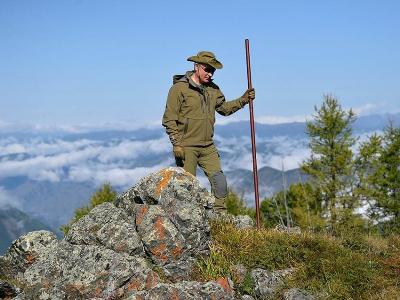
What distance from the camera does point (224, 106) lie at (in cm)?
1134

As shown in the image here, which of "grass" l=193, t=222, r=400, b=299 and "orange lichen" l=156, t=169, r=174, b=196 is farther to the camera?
"orange lichen" l=156, t=169, r=174, b=196

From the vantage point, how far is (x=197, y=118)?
1079 centimetres

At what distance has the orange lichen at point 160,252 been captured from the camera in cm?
880

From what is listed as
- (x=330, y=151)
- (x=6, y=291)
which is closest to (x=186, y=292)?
A: (x=6, y=291)

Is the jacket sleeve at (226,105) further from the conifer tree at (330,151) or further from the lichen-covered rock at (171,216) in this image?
the conifer tree at (330,151)

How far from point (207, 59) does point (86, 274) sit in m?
4.86

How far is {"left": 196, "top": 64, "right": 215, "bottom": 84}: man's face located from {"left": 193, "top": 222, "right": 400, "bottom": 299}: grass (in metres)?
3.01

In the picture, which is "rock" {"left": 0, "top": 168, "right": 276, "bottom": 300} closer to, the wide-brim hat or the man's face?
the man's face

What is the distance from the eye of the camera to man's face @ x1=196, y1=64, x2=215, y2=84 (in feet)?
34.7

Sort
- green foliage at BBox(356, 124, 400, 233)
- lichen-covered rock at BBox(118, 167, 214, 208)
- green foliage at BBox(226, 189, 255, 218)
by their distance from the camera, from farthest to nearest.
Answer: green foliage at BBox(226, 189, 255, 218) → green foliage at BBox(356, 124, 400, 233) → lichen-covered rock at BBox(118, 167, 214, 208)

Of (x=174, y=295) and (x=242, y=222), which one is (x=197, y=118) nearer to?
(x=242, y=222)

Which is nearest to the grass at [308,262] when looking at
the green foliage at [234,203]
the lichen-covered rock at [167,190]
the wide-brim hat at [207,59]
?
the lichen-covered rock at [167,190]

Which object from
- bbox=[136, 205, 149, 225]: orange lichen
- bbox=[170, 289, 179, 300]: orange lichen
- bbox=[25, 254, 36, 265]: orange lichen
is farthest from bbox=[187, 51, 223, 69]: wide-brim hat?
bbox=[25, 254, 36, 265]: orange lichen

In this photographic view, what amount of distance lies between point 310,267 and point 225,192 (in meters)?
2.95
